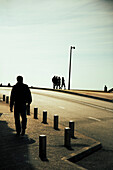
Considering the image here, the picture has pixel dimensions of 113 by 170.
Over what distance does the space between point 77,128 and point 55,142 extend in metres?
2.87

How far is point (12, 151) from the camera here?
21.5ft

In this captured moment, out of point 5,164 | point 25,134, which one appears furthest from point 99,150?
point 5,164

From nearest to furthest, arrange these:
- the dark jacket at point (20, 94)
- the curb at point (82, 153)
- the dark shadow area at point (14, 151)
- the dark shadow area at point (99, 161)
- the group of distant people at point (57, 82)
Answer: the dark shadow area at point (14, 151) < the dark shadow area at point (99, 161) < the curb at point (82, 153) < the dark jacket at point (20, 94) < the group of distant people at point (57, 82)

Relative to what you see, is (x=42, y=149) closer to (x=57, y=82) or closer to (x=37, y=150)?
(x=37, y=150)

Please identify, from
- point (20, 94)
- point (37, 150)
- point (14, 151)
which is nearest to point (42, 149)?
point (37, 150)

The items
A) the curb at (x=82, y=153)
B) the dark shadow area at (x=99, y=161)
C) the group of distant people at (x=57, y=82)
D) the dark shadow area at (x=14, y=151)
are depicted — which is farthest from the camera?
the group of distant people at (x=57, y=82)

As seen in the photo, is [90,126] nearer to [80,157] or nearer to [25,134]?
[25,134]

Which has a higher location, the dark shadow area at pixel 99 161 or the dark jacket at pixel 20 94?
the dark jacket at pixel 20 94

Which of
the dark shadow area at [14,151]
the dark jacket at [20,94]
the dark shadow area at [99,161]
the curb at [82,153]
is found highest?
the dark jacket at [20,94]

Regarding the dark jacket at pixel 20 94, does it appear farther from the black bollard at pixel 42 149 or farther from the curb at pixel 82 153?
the curb at pixel 82 153

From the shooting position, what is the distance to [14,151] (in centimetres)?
656

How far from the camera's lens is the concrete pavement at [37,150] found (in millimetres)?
5641

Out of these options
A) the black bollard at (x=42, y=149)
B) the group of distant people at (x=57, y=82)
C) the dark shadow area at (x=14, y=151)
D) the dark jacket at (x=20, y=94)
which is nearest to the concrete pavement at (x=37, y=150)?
the dark shadow area at (x=14, y=151)

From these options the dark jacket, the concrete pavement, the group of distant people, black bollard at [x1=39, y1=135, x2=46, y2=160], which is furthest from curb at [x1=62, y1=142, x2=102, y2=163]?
the group of distant people
